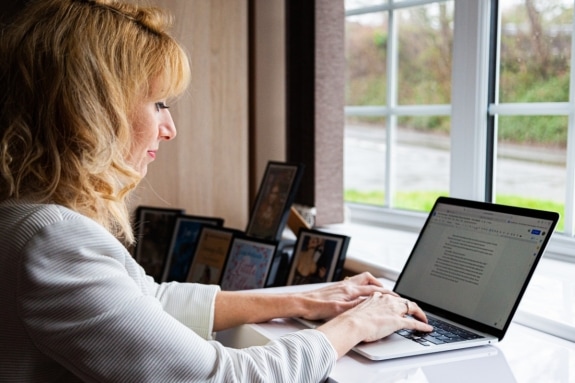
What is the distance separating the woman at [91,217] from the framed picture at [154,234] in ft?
3.04

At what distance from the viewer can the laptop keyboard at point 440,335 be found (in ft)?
4.52

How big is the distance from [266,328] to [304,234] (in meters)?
0.52

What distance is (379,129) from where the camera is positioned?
4.09 m

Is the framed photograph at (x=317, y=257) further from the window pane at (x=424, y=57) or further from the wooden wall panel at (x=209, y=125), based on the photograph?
the window pane at (x=424, y=57)

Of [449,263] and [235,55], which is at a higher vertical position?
[235,55]

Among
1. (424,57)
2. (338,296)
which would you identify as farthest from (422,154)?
(338,296)

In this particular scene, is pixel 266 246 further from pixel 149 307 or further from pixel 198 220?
pixel 149 307

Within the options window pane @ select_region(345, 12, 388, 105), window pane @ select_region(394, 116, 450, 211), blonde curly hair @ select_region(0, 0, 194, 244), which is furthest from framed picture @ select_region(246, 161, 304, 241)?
window pane @ select_region(394, 116, 450, 211)

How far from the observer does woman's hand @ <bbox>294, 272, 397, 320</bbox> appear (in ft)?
5.02

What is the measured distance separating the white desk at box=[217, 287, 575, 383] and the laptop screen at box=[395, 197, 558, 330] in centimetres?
7

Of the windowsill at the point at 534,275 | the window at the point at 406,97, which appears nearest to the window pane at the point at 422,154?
the window at the point at 406,97

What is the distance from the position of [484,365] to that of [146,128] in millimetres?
722

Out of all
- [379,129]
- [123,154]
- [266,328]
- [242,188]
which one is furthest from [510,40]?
[379,129]

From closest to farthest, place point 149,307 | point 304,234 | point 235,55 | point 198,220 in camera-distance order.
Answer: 1. point 149,307
2. point 304,234
3. point 198,220
4. point 235,55
